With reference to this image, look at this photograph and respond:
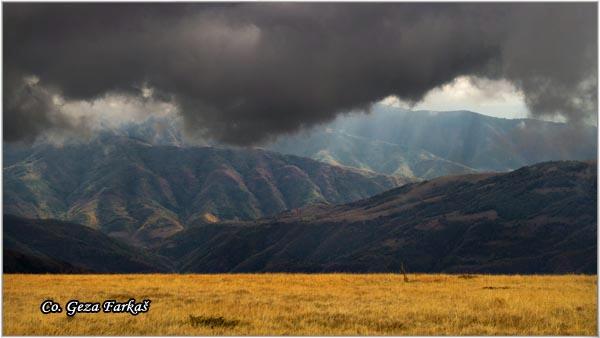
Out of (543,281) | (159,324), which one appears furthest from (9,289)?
(543,281)

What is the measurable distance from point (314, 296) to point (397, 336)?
1515 centimetres

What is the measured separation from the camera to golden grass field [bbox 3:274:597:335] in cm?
2964

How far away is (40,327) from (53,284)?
24628 mm

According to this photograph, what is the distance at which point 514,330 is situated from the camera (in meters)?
29.7

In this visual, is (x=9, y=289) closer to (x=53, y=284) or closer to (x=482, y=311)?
(x=53, y=284)

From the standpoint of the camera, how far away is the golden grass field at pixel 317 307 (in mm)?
29641

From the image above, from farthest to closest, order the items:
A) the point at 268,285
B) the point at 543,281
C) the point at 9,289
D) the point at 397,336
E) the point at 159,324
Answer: the point at 543,281
the point at 268,285
the point at 9,289
the point at 159,324
the point at 397,336

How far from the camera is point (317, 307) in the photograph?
3716 centimetres

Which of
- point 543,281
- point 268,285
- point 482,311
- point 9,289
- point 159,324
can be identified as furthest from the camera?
point 543,281

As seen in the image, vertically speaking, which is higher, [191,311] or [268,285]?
[191,311]

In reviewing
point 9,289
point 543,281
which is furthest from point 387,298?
point 9,289

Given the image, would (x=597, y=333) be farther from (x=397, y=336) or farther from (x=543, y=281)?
(x=543, y=281)

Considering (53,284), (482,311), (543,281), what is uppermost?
(482,311)

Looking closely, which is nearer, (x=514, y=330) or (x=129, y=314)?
(x=514, y=330)
